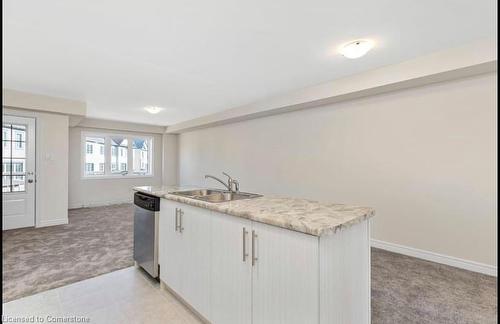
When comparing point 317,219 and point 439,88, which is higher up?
point 439,88

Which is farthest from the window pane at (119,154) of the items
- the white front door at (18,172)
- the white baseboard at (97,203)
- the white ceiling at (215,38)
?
the white ceiling at (215,38)

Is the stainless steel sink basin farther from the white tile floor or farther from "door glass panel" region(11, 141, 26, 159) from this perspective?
"door glass panel" region(11, 141, 26, 159)

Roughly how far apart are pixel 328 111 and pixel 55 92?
173 inches

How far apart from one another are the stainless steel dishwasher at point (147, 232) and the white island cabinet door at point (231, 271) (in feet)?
3.04

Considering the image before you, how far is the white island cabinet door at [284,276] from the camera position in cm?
137

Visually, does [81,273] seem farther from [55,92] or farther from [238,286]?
[55,92]

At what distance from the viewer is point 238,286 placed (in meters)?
1.71

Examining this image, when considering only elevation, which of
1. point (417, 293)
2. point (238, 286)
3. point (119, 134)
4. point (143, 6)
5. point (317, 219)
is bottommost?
point (417, 293)

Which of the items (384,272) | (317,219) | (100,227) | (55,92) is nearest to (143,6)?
(317,219)

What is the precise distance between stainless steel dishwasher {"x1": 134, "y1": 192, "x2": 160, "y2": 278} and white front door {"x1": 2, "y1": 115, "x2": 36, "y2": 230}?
9.97 feet

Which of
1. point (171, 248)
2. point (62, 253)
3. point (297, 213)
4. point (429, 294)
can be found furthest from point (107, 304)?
point (429, 294)

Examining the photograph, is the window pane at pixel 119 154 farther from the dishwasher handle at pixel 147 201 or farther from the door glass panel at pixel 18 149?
the dishwasher handle at pixel 147 201

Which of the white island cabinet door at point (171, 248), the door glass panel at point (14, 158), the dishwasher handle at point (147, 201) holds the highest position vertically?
the door glass panel at point (14, 158)

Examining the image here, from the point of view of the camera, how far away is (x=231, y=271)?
1748 millimetres
